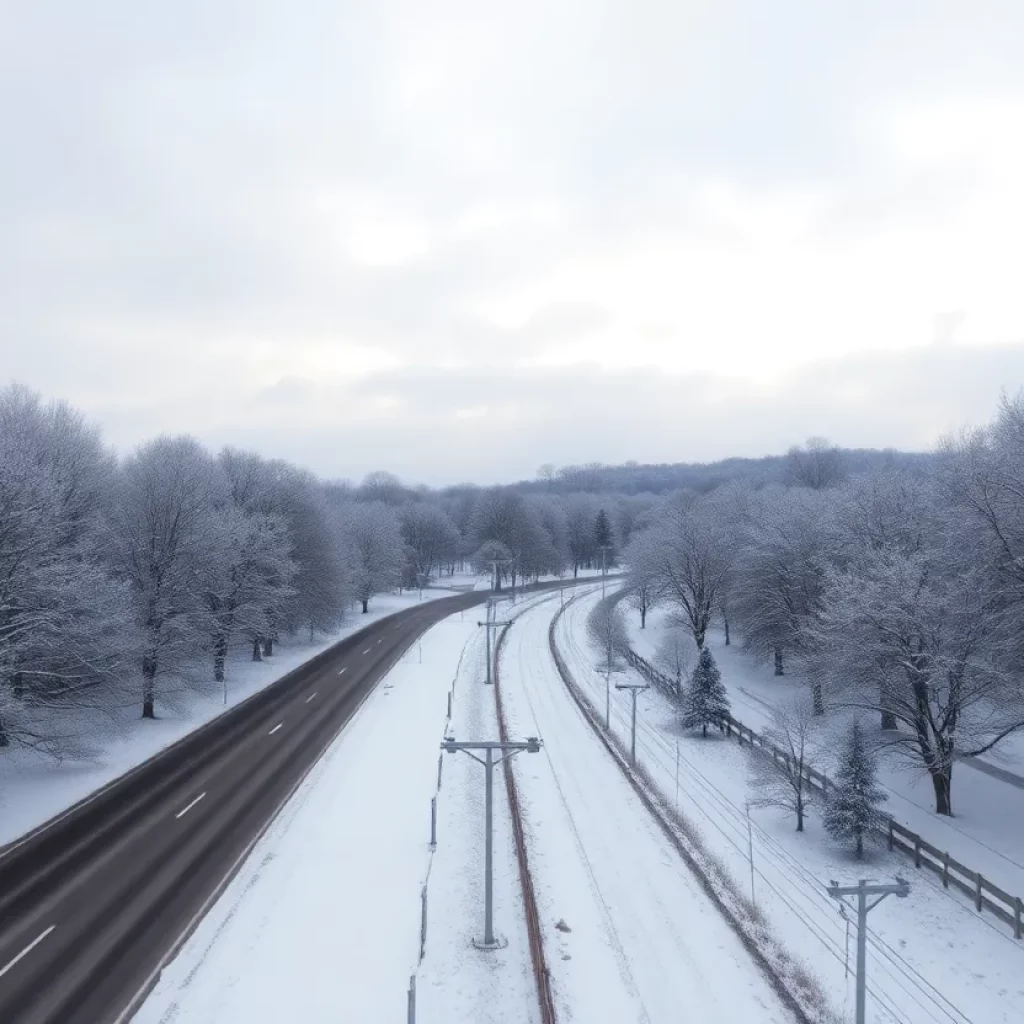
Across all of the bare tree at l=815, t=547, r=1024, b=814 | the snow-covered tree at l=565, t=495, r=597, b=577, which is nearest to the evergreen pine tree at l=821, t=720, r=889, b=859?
the bare tree at l=815, t=547, r=1024, b=814

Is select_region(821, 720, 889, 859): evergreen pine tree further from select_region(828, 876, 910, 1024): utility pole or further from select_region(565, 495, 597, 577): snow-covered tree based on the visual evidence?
select_region(565, 495, 597, 577): snow-covered tree

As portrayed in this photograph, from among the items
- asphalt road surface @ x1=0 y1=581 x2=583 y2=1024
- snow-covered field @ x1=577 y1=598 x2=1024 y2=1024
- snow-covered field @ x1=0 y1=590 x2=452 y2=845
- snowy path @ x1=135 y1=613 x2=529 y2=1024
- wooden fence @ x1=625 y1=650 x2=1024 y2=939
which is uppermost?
snow-covered field @ x1=0 y1=590 x2=452 y2=845

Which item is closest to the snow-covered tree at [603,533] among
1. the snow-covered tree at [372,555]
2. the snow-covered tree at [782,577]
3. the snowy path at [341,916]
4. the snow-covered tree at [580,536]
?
the snow-covered tree at [580,536]

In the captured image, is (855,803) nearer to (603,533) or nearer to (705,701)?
(705,701)

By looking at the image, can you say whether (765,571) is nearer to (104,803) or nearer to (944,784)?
(944,784)

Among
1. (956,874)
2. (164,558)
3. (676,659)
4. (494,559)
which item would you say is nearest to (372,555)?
(494,559)
